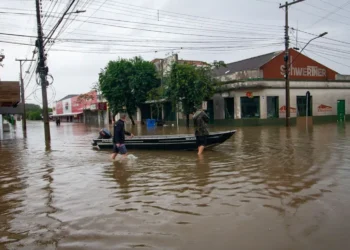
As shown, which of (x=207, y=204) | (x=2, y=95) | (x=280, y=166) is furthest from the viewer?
(x=2, y=95)

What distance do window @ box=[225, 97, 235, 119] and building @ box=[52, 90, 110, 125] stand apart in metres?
29.3

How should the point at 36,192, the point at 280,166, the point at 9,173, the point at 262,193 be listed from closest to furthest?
the point at 262,193, the point at 36,192, the point at 280,166, the point at 9,173

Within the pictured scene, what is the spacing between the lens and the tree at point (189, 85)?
27172mm

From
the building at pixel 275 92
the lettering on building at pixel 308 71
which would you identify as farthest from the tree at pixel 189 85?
the lettering on building at pixel 308 71

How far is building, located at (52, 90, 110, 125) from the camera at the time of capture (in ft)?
190

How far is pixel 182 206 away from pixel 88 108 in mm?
62128

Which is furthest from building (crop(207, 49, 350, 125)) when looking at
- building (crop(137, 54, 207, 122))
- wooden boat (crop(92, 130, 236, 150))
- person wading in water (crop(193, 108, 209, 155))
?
person wading in water (crop(193, 108, 209, 155))

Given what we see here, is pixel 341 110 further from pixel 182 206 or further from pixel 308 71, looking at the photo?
pixel 182 206

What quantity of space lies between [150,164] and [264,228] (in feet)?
19.2

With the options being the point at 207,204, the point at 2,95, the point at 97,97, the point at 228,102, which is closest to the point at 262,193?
the point at 207,204

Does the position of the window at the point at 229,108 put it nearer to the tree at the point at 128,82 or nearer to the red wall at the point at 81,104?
the tree at the point at 128,82

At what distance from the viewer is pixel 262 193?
5.84 m

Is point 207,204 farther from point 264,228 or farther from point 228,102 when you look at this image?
point 228,102

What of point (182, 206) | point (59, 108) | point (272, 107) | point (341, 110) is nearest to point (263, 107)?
point (272, 107)
